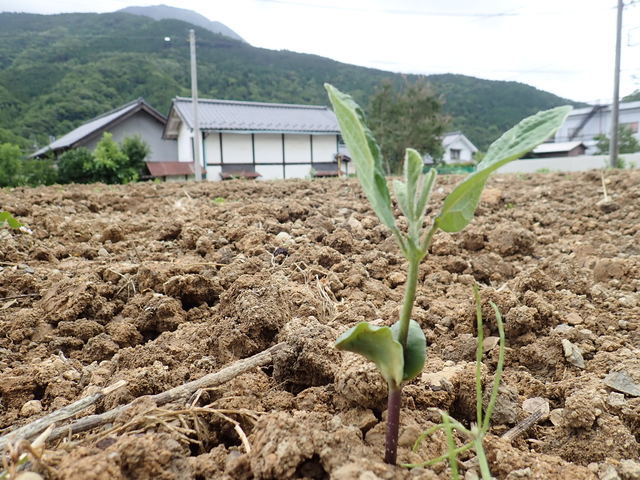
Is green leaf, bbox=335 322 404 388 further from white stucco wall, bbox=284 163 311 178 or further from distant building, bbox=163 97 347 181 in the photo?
white stucco wall, bbox=284 163 311 178

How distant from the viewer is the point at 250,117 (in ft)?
64.3

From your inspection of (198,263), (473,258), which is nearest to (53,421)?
(198,263)

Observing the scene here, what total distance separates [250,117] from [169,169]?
13.5 ft

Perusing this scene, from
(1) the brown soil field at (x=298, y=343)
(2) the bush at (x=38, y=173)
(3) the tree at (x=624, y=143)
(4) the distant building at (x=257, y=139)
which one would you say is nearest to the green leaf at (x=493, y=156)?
(1) the brown soil field at (x=298, y=343)

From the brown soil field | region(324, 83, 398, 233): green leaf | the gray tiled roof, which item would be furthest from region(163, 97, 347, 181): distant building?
region(324, 83, 398, 233): green leaf

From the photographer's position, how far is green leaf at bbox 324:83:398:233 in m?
0.64

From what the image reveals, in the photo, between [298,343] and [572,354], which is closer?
[298,343]

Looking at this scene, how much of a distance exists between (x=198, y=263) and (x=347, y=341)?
1.32 meters

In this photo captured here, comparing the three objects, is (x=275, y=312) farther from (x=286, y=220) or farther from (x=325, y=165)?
(x=325, y=165)

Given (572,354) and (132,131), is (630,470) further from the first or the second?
(132,131)

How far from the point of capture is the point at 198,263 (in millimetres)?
1871

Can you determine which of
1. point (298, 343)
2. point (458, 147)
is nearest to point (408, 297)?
point (298, 343)

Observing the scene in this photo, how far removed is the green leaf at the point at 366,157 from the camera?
2.09 ft

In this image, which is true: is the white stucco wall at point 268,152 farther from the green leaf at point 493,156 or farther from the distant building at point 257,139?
the green leaf at point 493,156
